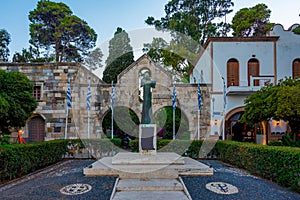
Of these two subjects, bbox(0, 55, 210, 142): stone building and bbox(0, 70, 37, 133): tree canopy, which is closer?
bbox(0, 70, 37, 133): tree canopy

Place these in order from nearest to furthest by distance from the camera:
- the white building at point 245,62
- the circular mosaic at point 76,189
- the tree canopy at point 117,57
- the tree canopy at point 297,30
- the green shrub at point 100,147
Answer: the circular mosaic at point 76,189, the green shrub at point 100,147, the tree canopy at point 297,30, the white building at point 245,62, the tree canopy at point 117,57

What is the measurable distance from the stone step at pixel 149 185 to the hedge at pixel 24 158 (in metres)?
3.24

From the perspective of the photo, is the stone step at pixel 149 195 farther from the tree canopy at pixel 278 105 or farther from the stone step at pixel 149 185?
the tree canopy at pixel 278 105

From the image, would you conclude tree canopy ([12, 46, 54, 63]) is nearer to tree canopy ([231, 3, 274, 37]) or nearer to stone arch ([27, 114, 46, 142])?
stone arch ([27, 114, 46, 142])

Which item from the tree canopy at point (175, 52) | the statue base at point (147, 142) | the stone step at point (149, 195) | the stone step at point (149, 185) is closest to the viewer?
the stone step at point (149, 195)

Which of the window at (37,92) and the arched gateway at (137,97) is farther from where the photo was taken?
the arched gateway at (137,97)

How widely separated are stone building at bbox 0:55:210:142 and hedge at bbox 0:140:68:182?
6.19 meters

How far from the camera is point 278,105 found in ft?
33.6

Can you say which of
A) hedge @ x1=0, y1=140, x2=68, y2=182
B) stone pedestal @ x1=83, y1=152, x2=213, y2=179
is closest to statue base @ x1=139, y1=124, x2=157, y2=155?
stone pedestal @ x1=83, y1=152, x2=213, y2=179

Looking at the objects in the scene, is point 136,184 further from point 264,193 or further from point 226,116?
point 226,116

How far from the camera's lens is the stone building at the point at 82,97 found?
17.8 metres

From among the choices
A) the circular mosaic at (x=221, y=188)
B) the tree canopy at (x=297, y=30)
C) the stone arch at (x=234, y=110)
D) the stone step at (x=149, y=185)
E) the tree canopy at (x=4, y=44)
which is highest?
the tree canopy at (x=4, y=44)

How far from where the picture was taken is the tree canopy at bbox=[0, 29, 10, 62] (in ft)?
108

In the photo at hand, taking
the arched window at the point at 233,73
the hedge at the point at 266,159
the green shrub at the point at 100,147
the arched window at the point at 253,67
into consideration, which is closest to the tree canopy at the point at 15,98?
the green shrub at the point at 100,147
